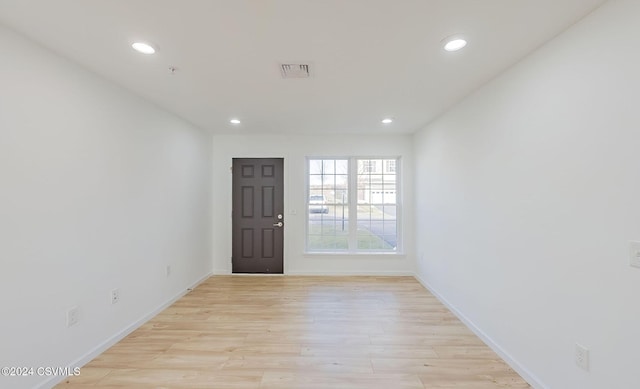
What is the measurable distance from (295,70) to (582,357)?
9.11 feet

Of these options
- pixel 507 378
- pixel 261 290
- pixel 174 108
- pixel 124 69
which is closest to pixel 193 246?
pixel 261 290

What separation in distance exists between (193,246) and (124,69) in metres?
2.68

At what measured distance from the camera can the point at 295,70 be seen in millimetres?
2410

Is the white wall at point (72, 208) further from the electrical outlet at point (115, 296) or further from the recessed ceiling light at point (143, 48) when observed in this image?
A: the recessed ceiling light at point (143, 48)

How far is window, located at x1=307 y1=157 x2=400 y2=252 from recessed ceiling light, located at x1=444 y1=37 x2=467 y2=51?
124 inches

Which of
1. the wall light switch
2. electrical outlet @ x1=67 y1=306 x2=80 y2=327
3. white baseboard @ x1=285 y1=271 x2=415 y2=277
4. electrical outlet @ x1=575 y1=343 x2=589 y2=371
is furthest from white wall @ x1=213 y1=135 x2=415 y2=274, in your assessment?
the wall light switch

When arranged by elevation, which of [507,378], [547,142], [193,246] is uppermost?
[547,142]

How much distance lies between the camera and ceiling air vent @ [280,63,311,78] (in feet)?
7.65

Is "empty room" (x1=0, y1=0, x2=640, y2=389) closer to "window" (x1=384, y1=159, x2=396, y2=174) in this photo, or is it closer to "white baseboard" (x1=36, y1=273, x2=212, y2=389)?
"white baseboard" (x1=36, y1=273, x2=212, y2=389)

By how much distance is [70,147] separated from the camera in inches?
88.7

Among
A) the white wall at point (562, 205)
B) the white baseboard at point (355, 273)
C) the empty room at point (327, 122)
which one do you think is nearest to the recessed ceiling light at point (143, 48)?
the empty room at point (327, 122)

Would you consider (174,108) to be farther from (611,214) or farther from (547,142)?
(611,214)

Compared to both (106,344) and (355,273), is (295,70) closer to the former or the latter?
(106,344)

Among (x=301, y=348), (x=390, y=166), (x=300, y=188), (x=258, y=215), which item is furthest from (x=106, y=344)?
(x=390, y=166)
